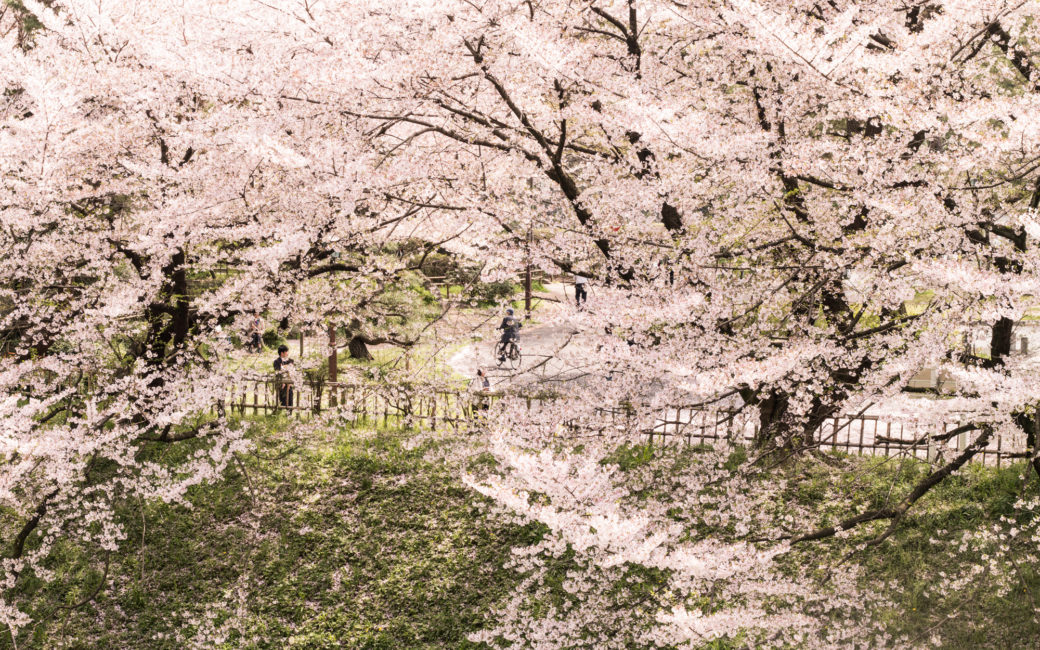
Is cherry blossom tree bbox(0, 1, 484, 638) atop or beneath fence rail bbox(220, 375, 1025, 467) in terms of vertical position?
atop

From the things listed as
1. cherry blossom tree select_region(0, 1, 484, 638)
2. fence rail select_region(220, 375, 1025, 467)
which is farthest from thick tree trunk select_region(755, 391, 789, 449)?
cherry blossom tree select_region(0, 1, 484, 638)

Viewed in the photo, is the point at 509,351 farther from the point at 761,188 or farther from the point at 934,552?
the point at 761,188

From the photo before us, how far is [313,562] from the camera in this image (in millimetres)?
9828

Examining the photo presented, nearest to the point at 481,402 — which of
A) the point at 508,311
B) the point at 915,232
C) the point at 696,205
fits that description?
the point at 508,311

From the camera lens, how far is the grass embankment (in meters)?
9.04

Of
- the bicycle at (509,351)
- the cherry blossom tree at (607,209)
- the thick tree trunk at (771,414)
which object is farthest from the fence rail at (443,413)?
the bicycle at (509,351)

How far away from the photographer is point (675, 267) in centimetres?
660

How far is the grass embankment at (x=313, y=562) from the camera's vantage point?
29.7 ft

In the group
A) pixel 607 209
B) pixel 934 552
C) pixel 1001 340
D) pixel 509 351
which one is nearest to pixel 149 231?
pixel 607 209

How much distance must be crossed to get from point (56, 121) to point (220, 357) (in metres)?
4.30

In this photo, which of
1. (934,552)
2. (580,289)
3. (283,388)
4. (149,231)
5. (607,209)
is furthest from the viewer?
(580,289)

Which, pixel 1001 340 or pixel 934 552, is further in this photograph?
pixel 934 552

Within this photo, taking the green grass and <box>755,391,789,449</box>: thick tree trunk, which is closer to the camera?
the green grass

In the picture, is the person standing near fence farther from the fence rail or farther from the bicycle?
the bicycle
